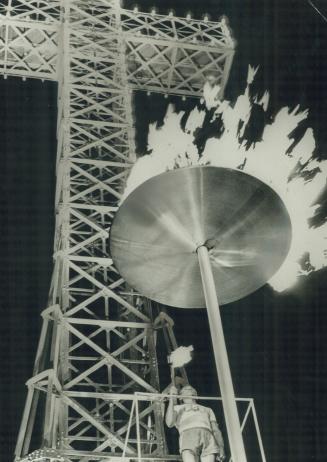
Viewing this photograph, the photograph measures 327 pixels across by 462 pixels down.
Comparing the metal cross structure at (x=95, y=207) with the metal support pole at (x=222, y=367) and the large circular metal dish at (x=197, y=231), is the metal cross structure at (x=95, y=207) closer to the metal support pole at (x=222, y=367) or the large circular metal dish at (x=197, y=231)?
the metal support pole at (x=222, y=367)

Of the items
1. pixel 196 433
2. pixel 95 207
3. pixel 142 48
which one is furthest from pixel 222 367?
pixel 142 48

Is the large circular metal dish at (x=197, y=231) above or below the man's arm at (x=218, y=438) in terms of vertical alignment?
above

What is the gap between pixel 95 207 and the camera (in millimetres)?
9609

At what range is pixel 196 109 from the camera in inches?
246

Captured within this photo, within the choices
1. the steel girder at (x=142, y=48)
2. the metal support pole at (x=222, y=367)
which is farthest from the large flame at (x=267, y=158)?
the steel girder at (x=142, y=48)

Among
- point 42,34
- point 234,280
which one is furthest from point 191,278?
point 42,34

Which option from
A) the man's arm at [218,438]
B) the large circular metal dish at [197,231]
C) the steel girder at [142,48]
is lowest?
the man's arm at [218,438]

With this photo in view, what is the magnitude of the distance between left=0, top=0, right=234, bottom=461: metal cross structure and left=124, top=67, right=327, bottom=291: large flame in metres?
2.23

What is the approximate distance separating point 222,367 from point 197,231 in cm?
142

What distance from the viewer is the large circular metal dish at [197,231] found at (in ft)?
18.2

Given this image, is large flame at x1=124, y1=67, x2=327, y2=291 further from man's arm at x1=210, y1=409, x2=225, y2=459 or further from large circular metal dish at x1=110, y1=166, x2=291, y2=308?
man's arm at x1=210, y1=409, x2=225, y2=459

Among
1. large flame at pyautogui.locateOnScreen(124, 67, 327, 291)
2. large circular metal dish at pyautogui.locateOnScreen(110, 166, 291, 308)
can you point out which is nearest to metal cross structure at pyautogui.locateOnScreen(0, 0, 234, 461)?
large circular metal dish at pyautogui.locateOnScreen(110, 166, 291, 308)

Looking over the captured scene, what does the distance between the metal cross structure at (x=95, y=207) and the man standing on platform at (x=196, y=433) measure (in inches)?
17.6

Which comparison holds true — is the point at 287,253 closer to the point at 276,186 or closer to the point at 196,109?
the point at 276,186
